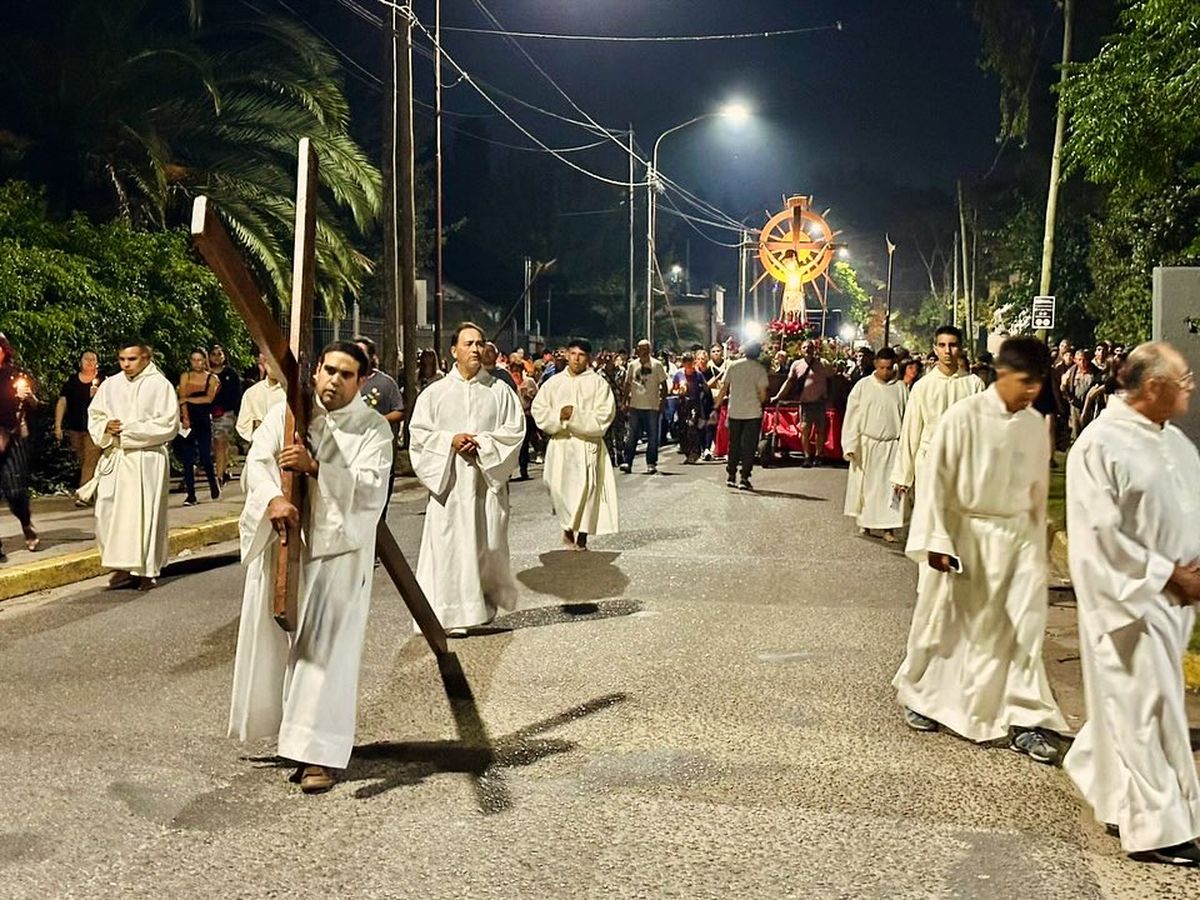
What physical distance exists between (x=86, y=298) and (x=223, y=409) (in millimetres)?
1993

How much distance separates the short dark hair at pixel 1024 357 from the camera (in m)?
6.62

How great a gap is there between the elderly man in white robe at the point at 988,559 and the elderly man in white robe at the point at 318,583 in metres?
2.46

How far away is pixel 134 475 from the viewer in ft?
36.2

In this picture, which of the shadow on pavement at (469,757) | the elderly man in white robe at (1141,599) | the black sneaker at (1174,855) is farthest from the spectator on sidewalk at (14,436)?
the black sneaker at (1174,855)

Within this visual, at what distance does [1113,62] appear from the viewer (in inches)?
548

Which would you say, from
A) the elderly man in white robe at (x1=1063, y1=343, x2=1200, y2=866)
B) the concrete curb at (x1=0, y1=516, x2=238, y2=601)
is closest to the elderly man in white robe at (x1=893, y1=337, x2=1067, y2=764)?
the elderly man in white robe at (x1=1063, y1=343, x2=1200, y2=866)

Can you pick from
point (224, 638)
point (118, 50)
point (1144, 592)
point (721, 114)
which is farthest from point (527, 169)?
point (1144, 592)

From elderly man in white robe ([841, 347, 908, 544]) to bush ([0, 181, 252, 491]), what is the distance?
854 cm

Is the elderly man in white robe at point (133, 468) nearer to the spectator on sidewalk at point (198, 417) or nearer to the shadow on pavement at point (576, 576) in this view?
the shadow on pavement at point (576, 576)

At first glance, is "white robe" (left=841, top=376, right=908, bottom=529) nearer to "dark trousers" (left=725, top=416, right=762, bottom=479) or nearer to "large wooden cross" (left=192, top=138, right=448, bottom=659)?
"dark trousers" (left=725, top=416, right=762, bottom=479)

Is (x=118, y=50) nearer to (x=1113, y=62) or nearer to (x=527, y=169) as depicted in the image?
(x=1113, y=62)

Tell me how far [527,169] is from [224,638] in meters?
57.0

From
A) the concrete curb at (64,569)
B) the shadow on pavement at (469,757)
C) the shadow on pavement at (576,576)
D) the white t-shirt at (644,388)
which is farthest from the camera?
the white t-shirt at (644,388)

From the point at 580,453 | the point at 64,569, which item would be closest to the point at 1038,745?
the point at 580,453
